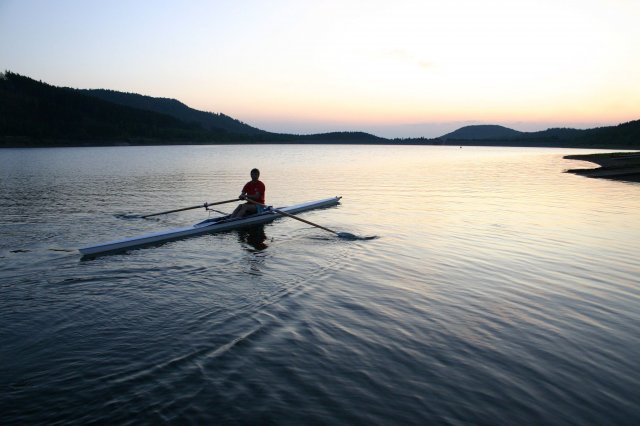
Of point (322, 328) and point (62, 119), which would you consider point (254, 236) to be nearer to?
point (322, 328)

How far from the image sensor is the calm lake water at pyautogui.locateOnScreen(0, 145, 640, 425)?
5328 millimetres

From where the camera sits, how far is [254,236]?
16.2m

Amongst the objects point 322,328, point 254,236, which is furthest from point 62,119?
point 322,328

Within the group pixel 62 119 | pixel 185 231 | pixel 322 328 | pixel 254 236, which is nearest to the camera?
pixel 322 328

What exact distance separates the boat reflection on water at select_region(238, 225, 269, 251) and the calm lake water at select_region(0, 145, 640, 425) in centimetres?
15

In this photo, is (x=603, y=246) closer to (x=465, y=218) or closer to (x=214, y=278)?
(x=465, y=218)

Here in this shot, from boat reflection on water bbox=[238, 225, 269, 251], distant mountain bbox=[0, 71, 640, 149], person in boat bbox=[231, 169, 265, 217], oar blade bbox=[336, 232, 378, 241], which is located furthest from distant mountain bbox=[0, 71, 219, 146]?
oar blade bbox=[336, 232, 378, 241]

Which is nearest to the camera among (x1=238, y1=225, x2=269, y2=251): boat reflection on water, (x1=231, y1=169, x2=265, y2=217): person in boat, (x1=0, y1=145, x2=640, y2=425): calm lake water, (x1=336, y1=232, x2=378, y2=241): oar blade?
(x1=0, y1=145, x2=640, y2=425): calm lake water

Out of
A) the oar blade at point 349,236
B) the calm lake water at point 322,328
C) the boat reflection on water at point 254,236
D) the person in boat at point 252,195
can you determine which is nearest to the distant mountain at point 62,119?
the person in boat at point 252,195

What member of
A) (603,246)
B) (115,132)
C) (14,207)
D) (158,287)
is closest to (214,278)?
(158,287)

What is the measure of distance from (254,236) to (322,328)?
29.3 feet

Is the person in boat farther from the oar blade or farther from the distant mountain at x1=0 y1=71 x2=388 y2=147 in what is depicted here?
the distant mountain at x1=0 y1=71 x2=388 y2=147

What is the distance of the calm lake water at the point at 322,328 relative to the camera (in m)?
5.33

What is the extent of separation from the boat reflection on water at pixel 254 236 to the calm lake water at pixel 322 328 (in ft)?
0.49
